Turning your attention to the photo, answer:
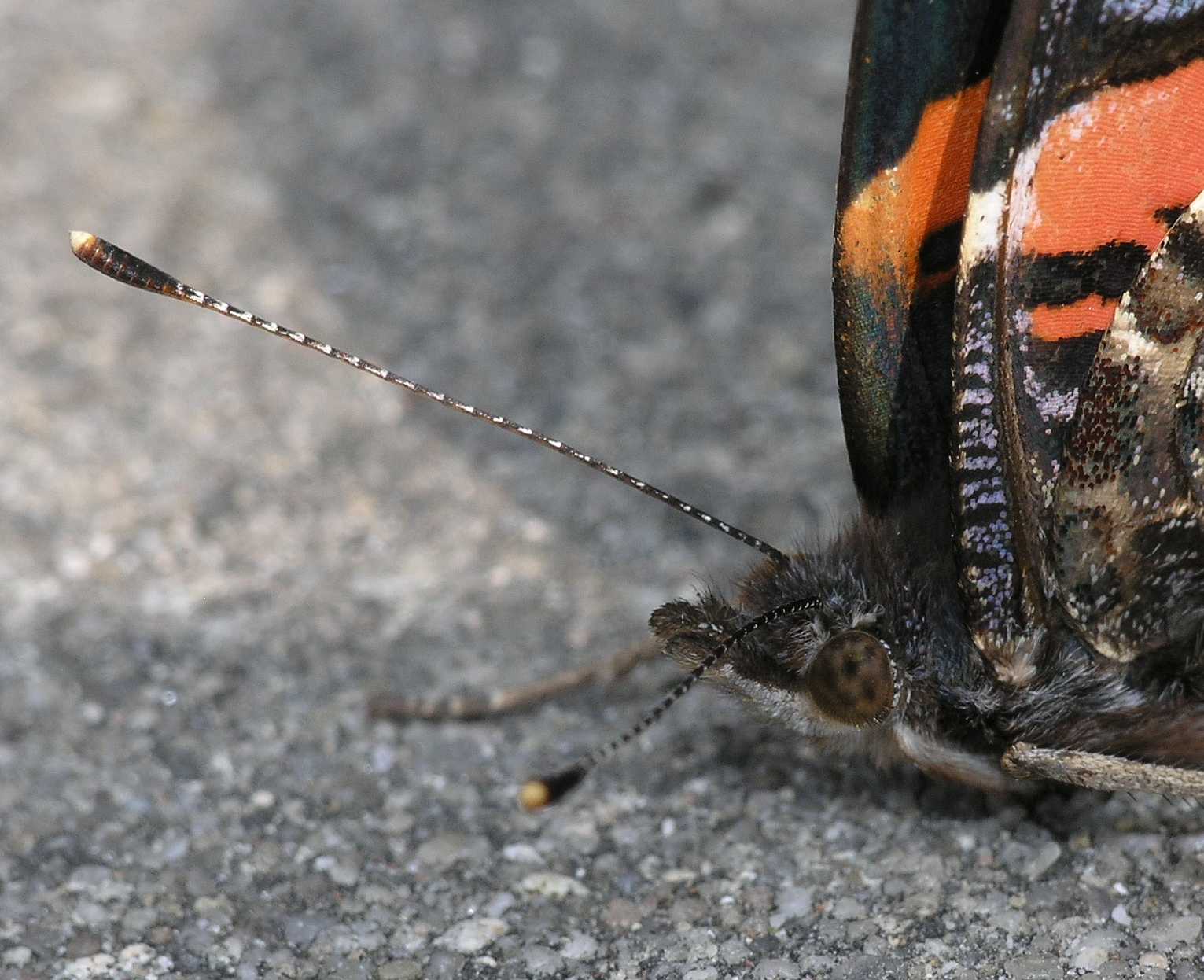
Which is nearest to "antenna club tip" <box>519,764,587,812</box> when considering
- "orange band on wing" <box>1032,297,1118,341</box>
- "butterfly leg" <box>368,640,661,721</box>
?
"butterfly leg" <box>368,640,661,721</box>

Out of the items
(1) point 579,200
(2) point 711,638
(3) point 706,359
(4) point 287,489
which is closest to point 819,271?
(3) point 706,359

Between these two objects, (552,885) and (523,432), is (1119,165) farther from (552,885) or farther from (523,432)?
(552,885)

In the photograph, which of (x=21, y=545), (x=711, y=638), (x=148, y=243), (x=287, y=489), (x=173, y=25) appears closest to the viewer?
(x=711, y=638)

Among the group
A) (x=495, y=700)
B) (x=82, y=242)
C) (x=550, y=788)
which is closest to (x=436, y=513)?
(x=495, y=700)

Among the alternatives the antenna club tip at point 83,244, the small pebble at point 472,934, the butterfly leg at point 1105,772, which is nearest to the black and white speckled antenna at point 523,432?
the antenna club tip at point 83,244

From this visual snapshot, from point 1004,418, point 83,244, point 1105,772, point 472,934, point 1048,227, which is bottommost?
point 1105,772

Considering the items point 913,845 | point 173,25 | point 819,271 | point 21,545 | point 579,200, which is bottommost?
point 913,845

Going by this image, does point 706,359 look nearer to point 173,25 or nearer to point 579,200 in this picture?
point 579,200
